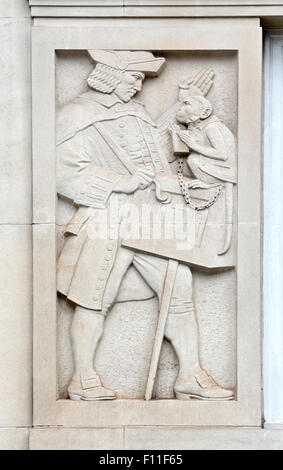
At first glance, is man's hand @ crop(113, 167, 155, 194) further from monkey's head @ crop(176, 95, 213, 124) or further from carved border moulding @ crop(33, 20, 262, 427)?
monkey's head @ crop(176, 95, 213, 124)

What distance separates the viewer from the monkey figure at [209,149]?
7727 mm

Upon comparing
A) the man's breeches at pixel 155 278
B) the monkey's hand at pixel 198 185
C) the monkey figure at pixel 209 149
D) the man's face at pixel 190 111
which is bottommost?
the man's breeches at pixel 155 278

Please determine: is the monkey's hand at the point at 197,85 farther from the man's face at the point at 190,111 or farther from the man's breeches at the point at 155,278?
the man's breeches at the point at 155,278

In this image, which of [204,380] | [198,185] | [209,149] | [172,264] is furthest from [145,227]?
[204,380]

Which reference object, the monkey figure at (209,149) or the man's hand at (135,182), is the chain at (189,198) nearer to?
the monkey figure at (209,149)

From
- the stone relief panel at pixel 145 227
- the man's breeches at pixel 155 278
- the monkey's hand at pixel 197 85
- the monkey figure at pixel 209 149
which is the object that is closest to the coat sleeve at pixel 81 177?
the stone relief panel at pixel 145 227

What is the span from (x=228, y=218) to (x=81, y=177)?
1.15 meters

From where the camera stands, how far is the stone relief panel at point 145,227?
7715mm

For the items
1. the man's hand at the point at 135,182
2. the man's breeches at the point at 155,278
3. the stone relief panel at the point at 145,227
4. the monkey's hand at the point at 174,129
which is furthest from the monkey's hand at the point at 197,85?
the man's breeches at the point at 155,278

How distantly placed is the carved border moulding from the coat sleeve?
81 millimetres

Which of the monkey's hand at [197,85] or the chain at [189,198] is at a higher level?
the monkey's hand at [197,85]

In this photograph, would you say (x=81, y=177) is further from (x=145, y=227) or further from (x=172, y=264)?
(x=172, y=264)

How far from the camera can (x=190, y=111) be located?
25.4 ft
